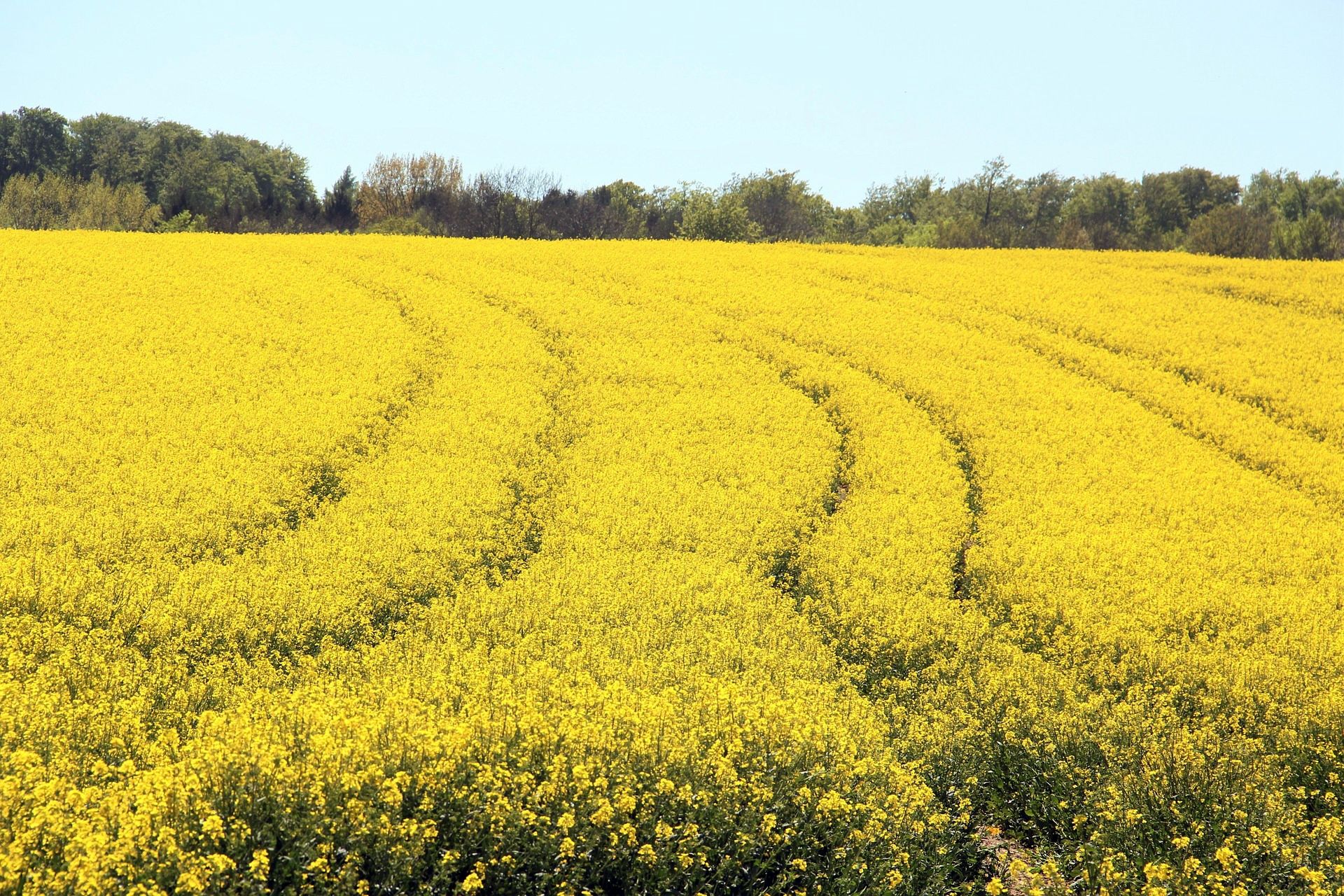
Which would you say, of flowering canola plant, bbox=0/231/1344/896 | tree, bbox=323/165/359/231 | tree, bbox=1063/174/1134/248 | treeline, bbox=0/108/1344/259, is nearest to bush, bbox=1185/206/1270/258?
treeline, bbox=0/108/1344/259

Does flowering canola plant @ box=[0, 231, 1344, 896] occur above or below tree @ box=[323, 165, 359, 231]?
below

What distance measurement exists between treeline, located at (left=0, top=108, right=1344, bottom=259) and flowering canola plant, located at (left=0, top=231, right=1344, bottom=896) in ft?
118

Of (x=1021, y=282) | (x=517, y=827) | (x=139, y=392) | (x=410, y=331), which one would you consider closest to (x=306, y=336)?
(x=410, y=331)

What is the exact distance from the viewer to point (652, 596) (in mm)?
14875

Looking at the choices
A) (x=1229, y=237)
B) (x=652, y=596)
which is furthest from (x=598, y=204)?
(x=652, y=596)

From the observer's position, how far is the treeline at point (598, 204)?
65.3 metres

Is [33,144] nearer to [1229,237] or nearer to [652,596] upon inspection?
[1229,237]

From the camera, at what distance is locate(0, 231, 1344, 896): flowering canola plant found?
885cm

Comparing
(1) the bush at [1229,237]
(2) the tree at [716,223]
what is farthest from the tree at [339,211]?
(1) the bush at [1229,237]

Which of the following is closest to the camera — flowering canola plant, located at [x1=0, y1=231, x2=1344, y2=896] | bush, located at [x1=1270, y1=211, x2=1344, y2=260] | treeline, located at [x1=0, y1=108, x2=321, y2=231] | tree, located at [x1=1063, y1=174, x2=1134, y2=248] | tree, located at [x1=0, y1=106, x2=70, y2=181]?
flowering canola plant, located at [x1=0, y1=231, x2=1344, y2=896]

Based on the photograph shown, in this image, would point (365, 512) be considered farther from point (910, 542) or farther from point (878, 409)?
point (878, 409)

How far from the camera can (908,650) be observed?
14.4 m

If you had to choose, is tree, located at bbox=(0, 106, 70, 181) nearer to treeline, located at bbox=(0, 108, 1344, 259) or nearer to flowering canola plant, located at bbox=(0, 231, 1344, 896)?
treeline, located at bbox=(0, 108, 1344, 259)

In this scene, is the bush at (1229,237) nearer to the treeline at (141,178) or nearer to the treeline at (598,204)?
the treeline at (598,204)
